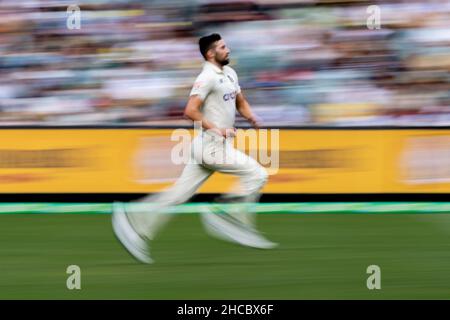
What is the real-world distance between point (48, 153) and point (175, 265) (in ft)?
11.5

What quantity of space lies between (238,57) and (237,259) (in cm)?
385

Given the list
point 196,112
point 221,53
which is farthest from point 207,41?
point 196,112

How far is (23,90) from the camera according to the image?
448 inches

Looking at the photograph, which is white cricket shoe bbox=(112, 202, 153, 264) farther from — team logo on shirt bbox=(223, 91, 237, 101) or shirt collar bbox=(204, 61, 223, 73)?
shirt collar bbox=(204, 61, 223, 73)

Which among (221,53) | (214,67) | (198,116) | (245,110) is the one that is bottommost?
(198,116)

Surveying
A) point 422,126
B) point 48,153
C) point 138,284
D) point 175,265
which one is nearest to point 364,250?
point 175,265

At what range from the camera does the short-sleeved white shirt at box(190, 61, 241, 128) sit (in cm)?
782

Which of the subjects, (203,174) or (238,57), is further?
(238,57)

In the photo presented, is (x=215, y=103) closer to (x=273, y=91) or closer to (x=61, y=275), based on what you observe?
(x=61, y=275)

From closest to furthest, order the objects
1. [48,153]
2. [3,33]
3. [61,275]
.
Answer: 1. [61,275]
2. [48,153]
3. [3,33]

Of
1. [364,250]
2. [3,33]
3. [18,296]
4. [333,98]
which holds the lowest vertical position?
Answer: [18,296]

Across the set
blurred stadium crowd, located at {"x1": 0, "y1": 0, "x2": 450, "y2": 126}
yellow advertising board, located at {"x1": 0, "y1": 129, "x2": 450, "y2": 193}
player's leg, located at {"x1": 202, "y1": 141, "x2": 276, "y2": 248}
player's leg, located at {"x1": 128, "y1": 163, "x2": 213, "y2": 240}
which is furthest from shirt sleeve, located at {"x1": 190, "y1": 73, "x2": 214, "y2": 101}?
blurred stadium crowd, located at {"x1": 0, "y1": 0, "x2": 450, "y2": 126}

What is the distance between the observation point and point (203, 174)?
8.00 m

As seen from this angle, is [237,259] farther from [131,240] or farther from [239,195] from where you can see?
[131,240]
